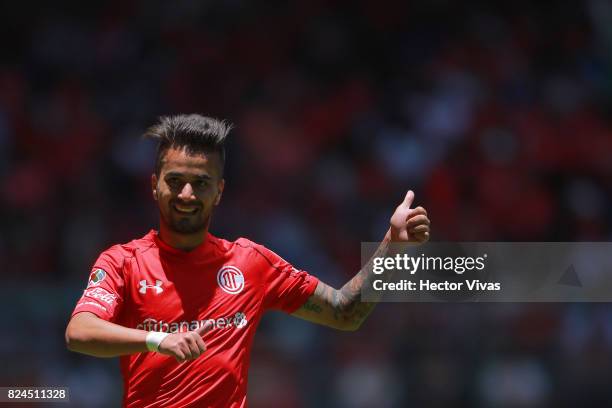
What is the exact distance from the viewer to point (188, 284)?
399cm

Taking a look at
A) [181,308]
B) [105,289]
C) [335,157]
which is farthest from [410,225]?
[335,157]

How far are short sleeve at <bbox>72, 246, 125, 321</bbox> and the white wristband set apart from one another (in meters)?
0.33

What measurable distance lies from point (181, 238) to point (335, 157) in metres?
5.69

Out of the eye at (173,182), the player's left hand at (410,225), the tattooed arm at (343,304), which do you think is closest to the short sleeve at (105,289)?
the eye at (173,182)

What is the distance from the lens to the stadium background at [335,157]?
24.2 ft

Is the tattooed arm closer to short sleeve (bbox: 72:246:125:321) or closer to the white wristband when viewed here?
short sleeve (bbox: 72:246:125:321)

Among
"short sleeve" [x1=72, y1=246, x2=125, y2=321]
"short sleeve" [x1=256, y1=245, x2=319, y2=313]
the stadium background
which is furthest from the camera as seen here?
the stadium background

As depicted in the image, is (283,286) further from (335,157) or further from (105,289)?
(335,157)

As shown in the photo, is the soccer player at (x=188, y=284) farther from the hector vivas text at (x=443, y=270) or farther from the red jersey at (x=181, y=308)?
the hector vivas text at (x=443, y=270)

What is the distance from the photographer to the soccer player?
151 inches

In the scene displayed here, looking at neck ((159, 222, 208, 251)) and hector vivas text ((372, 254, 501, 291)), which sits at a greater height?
hector vivas text ((372, 254, 501, 291))

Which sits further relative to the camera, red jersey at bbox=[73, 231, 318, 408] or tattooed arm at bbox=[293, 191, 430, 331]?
tattooed arm at bbox=[293, 191, 430, 331]

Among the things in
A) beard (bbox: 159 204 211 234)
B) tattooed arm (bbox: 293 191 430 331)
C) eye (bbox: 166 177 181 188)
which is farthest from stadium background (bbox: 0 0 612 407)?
eye (bbox: 166 177 181 188)

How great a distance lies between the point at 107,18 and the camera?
35.7 feet
